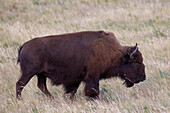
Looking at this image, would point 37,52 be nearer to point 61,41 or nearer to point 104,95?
point 61,41

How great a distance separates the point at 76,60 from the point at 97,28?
6.43m

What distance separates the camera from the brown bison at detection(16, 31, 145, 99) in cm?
657

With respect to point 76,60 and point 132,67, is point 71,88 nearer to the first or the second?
point 76,60

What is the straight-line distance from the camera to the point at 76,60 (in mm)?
6695

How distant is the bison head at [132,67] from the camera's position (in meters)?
6.86

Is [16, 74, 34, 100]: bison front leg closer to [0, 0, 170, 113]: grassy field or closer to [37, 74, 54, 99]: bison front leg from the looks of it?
[0, 0, 170, 113]: grassy field

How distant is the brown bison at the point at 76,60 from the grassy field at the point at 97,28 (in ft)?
1.24

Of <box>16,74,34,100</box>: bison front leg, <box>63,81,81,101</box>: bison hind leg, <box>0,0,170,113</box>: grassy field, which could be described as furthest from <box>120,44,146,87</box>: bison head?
<box>16,74,34,100</box>: bison front leg

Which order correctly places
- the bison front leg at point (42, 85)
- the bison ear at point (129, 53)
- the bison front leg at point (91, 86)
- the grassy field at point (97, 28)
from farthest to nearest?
the bison front leg at point (42, 85) < the bison ear at point (129, 53) < the bison front leg at point (91, 86) < the grassy field at point (97, 28)

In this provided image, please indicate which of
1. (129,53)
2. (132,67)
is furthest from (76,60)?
(132,67)

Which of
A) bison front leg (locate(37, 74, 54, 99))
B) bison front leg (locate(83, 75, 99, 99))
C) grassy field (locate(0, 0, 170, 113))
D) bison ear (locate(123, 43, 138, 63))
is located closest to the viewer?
grassy field (locate(0, 0, 170, 113))

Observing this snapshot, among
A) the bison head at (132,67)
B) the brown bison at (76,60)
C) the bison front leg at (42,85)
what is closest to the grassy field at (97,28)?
the bison front leg at (42,85)

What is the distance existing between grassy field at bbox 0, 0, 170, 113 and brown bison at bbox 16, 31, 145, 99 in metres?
0.38

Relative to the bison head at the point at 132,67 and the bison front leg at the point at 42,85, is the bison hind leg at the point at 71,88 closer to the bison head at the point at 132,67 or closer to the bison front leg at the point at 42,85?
the bison front leg at the point at 42,85
